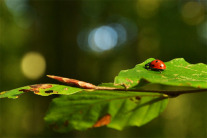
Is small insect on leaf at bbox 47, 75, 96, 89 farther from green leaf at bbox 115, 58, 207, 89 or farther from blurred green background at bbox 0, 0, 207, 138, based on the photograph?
blurred green background at bbox 0, 0, 207, 138

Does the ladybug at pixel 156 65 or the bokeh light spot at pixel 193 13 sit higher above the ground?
the bokeh light spot at pixel 193 13

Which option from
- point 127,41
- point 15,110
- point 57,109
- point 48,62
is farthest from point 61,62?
point 15,110

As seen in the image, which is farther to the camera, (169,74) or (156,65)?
(156,65)

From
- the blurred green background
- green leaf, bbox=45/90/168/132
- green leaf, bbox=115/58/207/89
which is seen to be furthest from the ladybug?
the blurred green background

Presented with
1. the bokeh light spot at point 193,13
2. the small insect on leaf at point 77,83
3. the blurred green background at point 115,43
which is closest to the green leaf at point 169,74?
the small insect on leaf at point 77,83

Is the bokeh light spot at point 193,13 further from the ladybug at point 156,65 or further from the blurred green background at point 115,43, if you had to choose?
the ladybug at point 156,65

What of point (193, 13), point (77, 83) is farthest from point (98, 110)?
point (193, 13)

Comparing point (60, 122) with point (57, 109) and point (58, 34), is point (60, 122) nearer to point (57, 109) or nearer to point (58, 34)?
point (57, 109)

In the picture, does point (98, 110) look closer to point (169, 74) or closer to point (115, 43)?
point (169, 74)

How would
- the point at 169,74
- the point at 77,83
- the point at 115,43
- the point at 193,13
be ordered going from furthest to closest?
1. the point at 115,43
2. the point at 193,13
3. the point at 169,74
4. the point at 77,83
